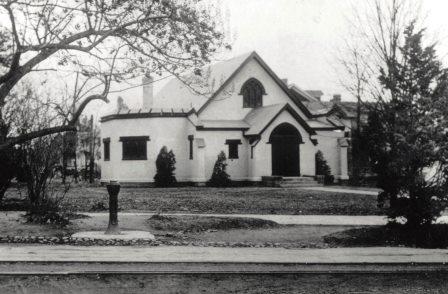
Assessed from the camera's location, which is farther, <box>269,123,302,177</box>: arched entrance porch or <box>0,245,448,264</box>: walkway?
<box>269,123,302,177</box>: arched entrance porch

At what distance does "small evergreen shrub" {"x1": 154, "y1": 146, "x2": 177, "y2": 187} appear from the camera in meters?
36.1

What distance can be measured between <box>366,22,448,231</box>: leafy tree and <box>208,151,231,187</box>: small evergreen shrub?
22.4 metres

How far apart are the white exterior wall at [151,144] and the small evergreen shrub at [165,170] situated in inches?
26.2

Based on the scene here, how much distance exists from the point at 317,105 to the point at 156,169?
29503 mm

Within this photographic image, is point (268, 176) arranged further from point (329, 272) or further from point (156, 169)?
point (329, 272)

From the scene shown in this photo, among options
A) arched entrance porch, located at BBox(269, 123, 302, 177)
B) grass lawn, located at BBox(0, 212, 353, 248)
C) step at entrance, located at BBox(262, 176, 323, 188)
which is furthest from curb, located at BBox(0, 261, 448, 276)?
arched entrance porch, located at BBox(269, 123, 302, 177)

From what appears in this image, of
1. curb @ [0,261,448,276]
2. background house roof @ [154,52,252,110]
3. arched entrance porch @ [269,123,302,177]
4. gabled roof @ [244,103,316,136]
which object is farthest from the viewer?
background house roof @ [154,52,252,110]

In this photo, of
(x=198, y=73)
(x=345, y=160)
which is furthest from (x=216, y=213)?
(x=345, y=160)

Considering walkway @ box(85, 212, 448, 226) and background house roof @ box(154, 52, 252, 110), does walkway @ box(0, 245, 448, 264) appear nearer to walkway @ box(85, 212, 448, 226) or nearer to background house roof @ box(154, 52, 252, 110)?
walkway @ box(85, 212, 448, 226)

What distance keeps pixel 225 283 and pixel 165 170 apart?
27.8 meters

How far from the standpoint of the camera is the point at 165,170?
36.1 m

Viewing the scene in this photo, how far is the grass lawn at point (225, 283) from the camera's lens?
8070mm

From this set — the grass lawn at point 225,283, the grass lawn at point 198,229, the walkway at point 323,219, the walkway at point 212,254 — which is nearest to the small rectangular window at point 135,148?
the walkway at point 323,219

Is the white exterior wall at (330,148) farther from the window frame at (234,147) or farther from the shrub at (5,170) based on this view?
the shrub at (5,170)
